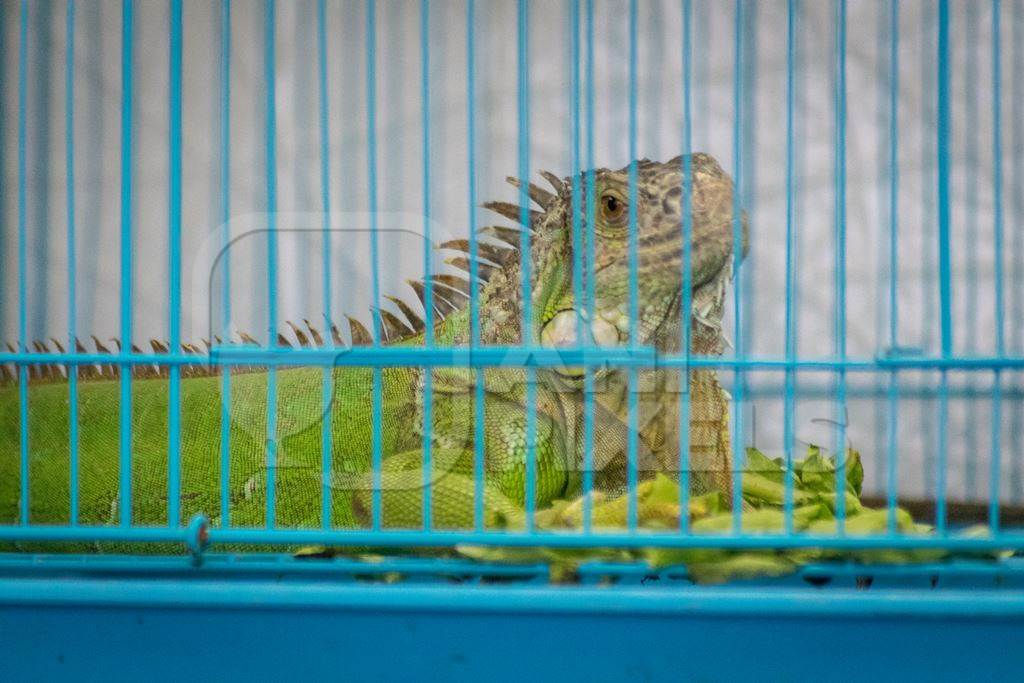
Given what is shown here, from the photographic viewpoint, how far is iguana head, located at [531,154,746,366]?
217 cm

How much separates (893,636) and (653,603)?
0.35 m

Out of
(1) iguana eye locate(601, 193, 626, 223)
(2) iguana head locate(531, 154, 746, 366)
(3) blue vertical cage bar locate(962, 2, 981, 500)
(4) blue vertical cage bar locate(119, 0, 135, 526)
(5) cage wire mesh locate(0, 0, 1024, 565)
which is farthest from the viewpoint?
(5) cage wire mesh locate(0, 0, 1024, 565)

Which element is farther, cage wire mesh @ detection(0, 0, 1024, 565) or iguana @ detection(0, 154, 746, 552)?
cage wire mesh @ detection(0, 0, 1024, 565)

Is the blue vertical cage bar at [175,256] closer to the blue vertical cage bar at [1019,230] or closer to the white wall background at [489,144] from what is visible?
the white wall background at [489,144]

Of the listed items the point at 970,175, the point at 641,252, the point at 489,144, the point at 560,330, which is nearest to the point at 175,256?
the point at 560,330

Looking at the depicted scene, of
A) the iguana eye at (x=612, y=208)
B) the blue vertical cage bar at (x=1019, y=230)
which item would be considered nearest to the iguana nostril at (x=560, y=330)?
the iguana eye at (x=612, y=208)

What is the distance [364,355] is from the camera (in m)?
1.57

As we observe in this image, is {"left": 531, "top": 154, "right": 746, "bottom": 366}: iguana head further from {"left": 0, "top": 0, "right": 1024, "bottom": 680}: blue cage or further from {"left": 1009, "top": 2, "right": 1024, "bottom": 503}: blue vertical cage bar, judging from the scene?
{"left": 1009, "top": 2, "right": 1024, "bottom": 503}: blue vertical cage bar

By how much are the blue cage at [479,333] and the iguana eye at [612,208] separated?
6 centimetres

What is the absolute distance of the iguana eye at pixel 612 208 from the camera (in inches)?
90.7

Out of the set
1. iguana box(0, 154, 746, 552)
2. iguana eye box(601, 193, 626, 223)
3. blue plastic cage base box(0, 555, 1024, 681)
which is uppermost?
iguana eye box(601, 193, 626, 223)

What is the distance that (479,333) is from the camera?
2.55m

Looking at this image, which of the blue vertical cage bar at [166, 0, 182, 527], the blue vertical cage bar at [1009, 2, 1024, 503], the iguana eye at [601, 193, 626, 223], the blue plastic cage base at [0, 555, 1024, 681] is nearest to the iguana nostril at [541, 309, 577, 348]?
the iguana eye at [601, 193, 626, 223]

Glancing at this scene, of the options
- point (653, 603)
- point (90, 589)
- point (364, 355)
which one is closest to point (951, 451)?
point (653, 603)
